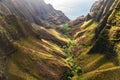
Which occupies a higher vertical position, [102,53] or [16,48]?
[102,53]

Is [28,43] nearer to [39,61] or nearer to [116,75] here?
[39,61]

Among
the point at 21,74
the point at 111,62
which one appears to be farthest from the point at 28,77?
the point at 111,62

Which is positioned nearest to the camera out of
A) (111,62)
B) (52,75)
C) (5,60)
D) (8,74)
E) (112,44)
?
(8,74)

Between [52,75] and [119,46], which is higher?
[119,46]

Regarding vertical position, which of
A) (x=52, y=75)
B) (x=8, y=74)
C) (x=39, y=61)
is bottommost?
(x=8, y=74)

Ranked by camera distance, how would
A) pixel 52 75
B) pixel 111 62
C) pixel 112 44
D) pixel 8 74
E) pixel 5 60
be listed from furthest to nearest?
1. pixel 112 44
2. pixel 111 62
3. pixel 52 75
4. pixel 5 60
5. pixel 8 74

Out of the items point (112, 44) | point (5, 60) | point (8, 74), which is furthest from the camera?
point (112, 44)

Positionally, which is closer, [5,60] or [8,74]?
[8,74]

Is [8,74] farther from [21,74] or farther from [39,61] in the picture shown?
[39,61]

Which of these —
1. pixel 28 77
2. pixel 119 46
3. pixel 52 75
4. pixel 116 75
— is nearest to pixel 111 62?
pixel 119 46

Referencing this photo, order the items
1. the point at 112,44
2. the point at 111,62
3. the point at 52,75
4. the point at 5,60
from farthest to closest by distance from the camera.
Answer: the point at 112,44
the point at 111,62
the point at 52,75
the point at 5,60
